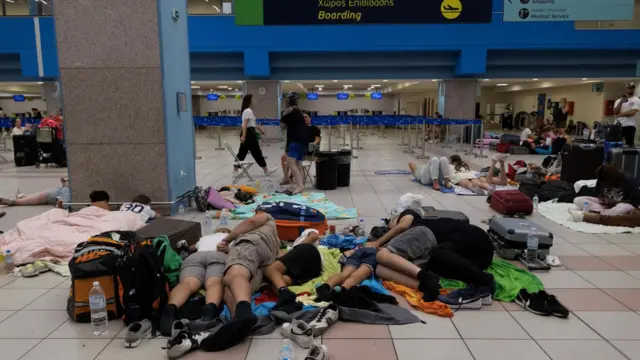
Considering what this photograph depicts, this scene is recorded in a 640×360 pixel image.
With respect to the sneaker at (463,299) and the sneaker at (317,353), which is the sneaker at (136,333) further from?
the sneaker at (463,299)

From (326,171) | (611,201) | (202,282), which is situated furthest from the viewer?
(326,171)

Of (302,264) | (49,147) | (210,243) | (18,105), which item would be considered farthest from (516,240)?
(18,105)

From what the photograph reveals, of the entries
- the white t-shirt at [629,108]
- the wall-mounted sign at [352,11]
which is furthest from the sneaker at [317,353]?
the white t-shirt at [629,108]

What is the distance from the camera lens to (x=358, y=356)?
120 inches

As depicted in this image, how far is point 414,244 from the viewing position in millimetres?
4312

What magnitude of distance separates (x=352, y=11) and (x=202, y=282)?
734 cm

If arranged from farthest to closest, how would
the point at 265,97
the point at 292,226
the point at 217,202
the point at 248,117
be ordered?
1. the point at 265,97
2. the point at 248,117
3. the point at 217,202
4. the point at 292,226

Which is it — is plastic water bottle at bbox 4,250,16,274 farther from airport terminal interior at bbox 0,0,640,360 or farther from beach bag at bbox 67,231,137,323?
beach bag at bbox 67,231,137,323

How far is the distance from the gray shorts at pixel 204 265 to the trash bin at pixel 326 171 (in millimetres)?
4953

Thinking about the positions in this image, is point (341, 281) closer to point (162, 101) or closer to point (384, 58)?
point (162, 101)

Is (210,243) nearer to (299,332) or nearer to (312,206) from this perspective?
(299,332)

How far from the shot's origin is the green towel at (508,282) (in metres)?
3.97

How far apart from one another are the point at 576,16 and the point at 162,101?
9.47 meters

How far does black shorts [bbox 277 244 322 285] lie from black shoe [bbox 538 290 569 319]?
6.46ft
